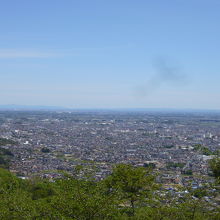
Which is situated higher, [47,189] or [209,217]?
[209,217]

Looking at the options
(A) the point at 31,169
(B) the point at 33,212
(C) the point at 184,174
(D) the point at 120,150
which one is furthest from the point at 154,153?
(B) the point at 33,212

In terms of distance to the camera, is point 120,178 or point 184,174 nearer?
point 120,178

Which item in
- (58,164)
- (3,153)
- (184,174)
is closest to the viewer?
(184,174)

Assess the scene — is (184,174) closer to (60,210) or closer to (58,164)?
(58,164)

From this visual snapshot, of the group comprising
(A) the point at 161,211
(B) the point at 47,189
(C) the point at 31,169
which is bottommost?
(C) the point at 31,169

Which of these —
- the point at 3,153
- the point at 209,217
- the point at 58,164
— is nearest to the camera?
the point at 209,217

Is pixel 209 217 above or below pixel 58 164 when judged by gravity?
above

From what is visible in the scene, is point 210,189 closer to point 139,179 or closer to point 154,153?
point 139,179

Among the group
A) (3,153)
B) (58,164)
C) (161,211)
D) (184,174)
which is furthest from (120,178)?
(3,153)

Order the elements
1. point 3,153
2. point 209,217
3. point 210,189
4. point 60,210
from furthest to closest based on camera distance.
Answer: point 3,153, point 210,189, point 209,217, point 60,210
